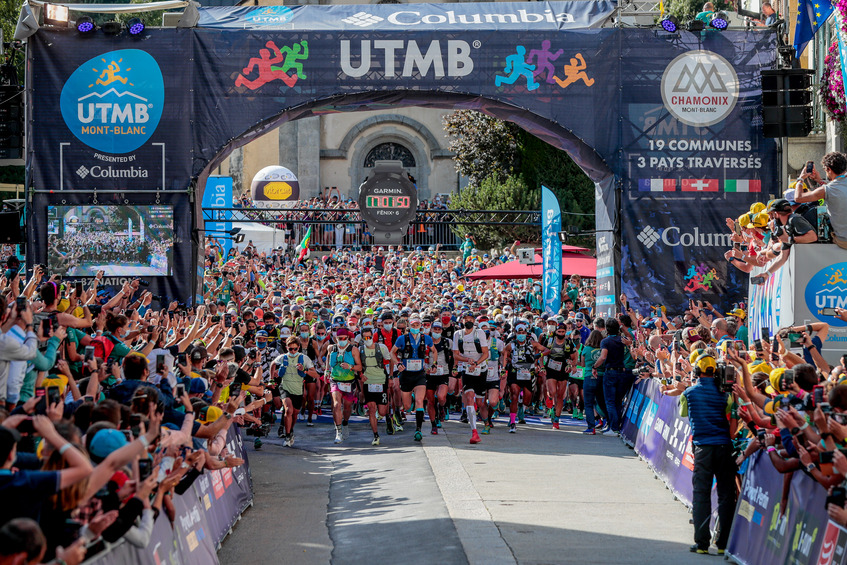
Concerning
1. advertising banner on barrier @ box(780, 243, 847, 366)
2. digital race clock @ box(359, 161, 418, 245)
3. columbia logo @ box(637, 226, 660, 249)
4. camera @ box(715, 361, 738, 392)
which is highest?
digital race clock @ box(359, 161, 418, 245)

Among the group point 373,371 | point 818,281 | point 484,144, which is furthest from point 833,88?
point 484,144

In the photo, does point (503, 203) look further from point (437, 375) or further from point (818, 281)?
point (818, 281)

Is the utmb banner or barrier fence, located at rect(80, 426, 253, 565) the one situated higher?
the utmb banner

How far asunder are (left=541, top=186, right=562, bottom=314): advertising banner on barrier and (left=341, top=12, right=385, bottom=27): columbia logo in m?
5.04

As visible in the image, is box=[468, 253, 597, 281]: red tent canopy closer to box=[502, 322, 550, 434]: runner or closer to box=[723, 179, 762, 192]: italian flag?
box=[723, 179, 762, 192]: italian flag

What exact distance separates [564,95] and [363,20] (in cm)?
387

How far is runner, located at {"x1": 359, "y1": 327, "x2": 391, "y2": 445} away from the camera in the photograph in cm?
1672

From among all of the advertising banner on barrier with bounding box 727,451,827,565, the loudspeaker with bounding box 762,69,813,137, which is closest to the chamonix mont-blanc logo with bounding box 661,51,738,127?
the loudspeaker with bounding box 762,69,813,137

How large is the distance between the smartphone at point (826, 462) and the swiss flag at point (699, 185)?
12.7 m

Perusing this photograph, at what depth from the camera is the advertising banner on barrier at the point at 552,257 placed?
69.3 ft

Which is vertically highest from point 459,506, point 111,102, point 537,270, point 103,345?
point 111,102

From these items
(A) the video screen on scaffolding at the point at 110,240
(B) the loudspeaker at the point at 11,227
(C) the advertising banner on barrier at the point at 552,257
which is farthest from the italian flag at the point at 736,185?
(B) the loudspeaker at the point at 11,227

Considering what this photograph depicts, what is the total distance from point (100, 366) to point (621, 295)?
11.6 metres

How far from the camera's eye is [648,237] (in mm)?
19172
